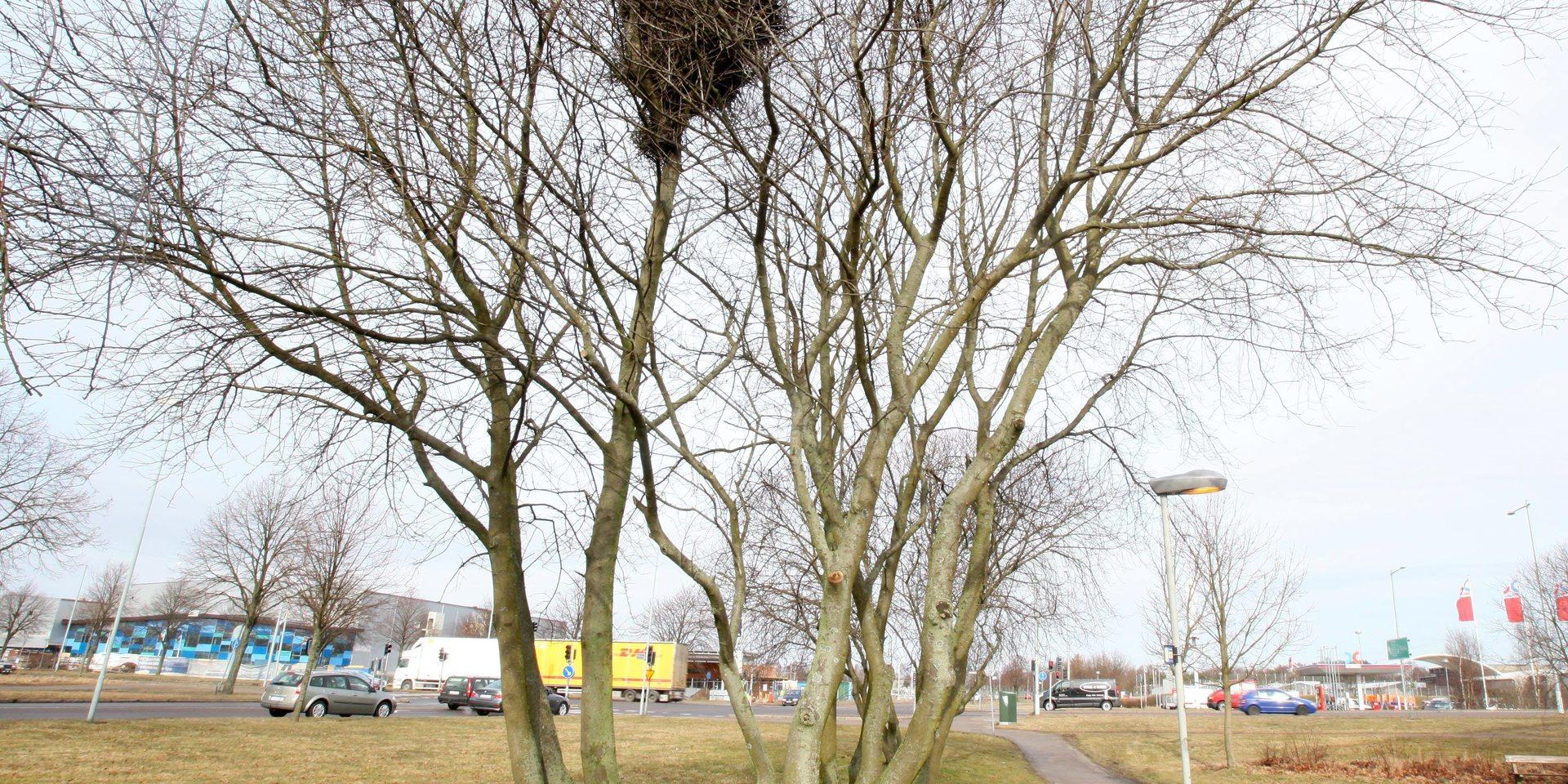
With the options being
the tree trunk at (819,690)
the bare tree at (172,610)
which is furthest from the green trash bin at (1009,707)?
the bare tree at (172,610)

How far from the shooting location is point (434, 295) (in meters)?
5.16

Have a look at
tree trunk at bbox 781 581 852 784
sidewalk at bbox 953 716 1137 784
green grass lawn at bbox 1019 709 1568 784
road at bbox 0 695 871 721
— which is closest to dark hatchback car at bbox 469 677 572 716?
road at bbox 0 695 871 721

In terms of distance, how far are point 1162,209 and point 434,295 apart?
14.5 ft

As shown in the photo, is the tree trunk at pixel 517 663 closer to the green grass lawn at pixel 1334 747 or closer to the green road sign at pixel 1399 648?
the green grass lawn at pixel 1334 747

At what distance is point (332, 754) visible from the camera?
14891 millimetres

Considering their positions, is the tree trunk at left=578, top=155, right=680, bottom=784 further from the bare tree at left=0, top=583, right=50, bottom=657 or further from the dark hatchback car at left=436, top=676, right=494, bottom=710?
the bare tree at left=0, top=583, right=50, bottom=657

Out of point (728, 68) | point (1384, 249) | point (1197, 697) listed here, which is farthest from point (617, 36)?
point (1197, 697)

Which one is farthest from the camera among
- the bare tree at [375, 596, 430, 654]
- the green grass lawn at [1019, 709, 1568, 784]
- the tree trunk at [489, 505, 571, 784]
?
the bare tree at [375, 596, 430, 654]

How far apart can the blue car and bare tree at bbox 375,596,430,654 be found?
5618cm

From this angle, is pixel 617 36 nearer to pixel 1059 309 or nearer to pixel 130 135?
pixel 130 135

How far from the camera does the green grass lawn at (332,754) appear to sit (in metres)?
12.1

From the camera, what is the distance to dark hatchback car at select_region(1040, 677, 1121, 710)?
48.5 m

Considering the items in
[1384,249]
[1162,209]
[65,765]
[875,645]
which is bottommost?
[65,765]

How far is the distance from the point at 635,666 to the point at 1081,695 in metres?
24.6
